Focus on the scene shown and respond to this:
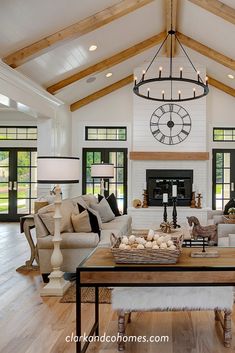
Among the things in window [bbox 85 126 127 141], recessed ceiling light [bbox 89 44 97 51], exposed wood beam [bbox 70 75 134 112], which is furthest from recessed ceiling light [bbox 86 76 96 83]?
window [bbox 85 126 127 141]

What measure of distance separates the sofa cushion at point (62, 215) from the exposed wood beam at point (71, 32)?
2464 mm

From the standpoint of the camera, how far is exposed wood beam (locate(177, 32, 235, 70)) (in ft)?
24.6

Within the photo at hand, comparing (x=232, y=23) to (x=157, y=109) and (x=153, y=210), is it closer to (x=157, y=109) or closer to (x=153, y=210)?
(x=157, y=109)

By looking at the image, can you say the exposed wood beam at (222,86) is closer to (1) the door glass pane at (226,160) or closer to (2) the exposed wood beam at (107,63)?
(1) the door glass pane at (226,160)

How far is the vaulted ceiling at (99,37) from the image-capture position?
508cm

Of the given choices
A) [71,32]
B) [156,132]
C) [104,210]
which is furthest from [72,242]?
[156,132]

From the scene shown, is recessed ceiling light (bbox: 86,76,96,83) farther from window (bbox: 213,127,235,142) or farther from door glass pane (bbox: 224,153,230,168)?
door glass pane (bbox: 224,153,230,168)

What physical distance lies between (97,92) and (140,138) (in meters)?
1.72

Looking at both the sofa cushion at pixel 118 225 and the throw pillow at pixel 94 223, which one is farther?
the sofa cushion at pixel 118 225

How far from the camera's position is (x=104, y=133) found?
9898 mm

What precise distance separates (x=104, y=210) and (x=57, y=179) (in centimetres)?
259

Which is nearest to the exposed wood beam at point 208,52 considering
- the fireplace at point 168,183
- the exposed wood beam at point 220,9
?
the exposed wood beam at point 220,9

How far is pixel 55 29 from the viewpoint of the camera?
545cm

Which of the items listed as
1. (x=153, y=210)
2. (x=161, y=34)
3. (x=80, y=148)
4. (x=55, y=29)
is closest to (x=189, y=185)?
(x=153, y=210)
